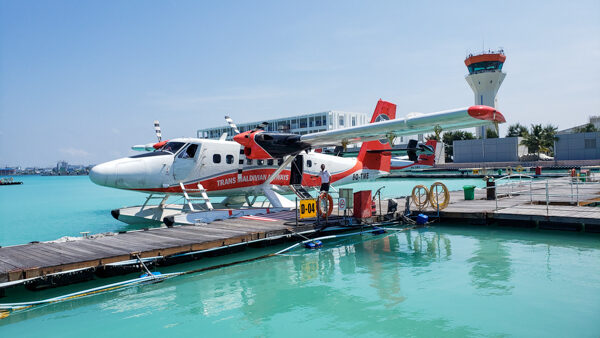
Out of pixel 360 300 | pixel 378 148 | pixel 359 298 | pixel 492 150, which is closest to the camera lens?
pixel 360 300

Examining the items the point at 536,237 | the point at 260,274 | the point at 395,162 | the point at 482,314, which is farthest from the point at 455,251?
the point at 395,162

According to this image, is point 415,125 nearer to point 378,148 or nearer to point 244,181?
point 244,181

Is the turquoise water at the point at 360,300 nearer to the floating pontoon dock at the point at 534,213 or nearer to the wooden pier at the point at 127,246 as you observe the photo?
the wooden pier at the point at 127,246

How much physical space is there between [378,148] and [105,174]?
39.4 ft

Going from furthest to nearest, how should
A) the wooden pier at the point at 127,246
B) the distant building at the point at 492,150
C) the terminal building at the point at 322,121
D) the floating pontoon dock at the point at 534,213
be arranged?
the terminal building at the point at 322,121 < the distant building at the point at 492,150 < the floating pontoon dock at the point at 534,213 < the wooden pier at the point at 127,246

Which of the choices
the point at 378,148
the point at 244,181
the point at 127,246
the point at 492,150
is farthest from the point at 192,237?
the point at 492,150

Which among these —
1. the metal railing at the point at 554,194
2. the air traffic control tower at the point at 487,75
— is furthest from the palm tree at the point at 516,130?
the metal railing at the point at 554,194

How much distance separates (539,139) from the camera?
201ft

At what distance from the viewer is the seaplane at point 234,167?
12.4 metres

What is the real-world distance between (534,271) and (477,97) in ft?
291

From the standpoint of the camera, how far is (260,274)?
8.67 metres

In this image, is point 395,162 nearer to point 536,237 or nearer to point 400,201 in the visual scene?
point 400,201

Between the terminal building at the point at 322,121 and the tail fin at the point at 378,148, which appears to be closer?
the tail fin at the point at 378,148

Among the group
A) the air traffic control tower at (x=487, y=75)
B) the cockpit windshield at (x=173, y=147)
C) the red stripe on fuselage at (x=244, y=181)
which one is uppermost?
the air traffic control tower at (x=487, y=75)
